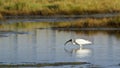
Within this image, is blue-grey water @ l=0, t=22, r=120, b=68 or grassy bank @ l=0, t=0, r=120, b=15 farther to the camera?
grassy bank @ l=0, t=0, r=120, b=15

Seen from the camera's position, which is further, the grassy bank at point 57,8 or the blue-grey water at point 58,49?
the grassy bank at point 57,8

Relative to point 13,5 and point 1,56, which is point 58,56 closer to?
point 1,56

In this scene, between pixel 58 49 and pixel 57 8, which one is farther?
pixel 57 8

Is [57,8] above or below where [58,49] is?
above

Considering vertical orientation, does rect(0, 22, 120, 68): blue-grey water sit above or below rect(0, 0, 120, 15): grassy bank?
below

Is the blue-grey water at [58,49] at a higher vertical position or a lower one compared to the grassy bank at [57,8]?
lower

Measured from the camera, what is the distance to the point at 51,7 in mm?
37062

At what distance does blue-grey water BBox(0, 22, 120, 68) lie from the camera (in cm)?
1487

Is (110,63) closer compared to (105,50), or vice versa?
(110,63)

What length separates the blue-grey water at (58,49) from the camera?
14.9m

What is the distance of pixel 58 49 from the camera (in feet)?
56.7

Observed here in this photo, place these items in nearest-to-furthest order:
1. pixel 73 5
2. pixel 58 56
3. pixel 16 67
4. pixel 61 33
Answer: pixel 16 67 < pixel 58 56 < pixel 61 33 < pixel 73 5

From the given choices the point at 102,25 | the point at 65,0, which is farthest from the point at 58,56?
the point at 65,0

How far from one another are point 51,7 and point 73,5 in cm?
146
